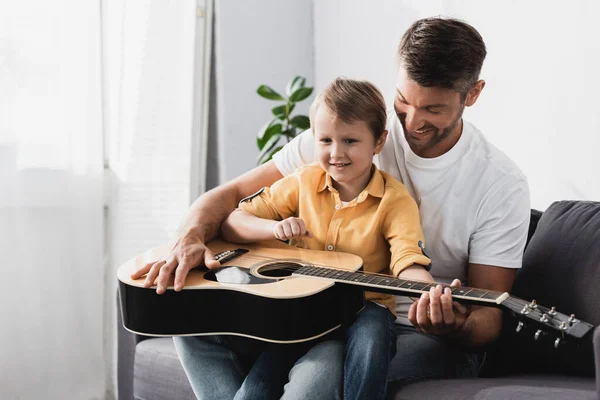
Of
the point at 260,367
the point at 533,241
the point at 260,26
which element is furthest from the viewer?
the point at 260,26

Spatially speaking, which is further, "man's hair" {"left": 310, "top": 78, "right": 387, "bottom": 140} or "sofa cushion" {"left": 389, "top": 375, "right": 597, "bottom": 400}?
"man's hair" {"left": 310, "top": 78, "right": 387, "bottom": 140}

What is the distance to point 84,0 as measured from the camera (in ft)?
7.66

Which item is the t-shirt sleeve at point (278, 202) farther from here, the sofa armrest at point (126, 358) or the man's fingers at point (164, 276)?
the sofa armrest at point (126, 358)

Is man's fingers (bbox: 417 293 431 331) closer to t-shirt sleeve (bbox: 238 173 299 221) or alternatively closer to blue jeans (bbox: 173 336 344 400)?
blue jeans (bbox: 173 336 344 400)

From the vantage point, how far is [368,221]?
146cm

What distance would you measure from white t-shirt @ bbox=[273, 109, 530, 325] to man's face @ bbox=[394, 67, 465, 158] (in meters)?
0.07

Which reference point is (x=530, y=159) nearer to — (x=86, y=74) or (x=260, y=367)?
(x=260, y=367)

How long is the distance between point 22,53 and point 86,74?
258mm

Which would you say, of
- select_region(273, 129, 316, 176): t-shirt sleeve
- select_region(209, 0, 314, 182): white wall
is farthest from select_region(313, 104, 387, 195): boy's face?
select_region(209, 0, 314, 182): white wall

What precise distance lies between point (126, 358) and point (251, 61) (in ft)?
5.70

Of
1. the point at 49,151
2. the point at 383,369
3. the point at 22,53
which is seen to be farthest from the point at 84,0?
the point at 383,369

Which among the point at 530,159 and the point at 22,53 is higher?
the point at 22,53

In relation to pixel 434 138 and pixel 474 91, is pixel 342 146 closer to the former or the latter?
pixel 434 138

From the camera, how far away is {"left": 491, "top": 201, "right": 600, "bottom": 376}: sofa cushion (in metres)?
1.43
